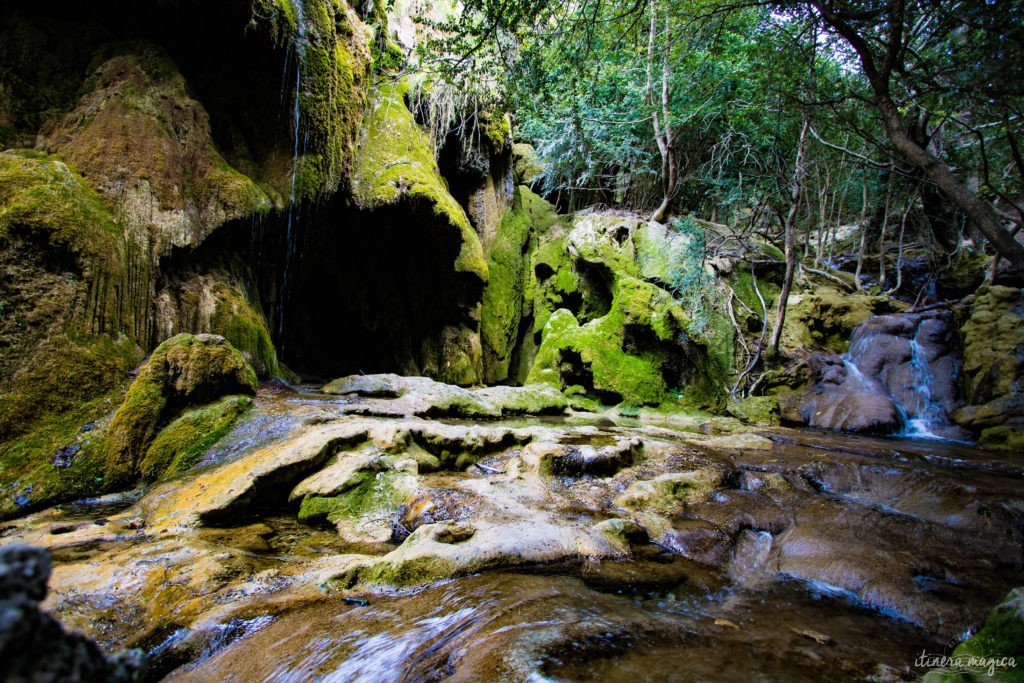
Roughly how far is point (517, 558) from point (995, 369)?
9.86 metres

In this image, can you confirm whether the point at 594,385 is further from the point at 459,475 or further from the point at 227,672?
the point at 227,672

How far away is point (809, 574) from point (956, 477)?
3.37m

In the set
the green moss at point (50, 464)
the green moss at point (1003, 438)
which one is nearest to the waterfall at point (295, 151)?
the green moss at point (50, 464)

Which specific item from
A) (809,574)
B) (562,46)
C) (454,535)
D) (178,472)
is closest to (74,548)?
(178,472)

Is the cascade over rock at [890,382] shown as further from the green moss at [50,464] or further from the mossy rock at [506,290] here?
the green moss at [50,464]

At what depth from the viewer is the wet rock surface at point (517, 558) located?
90.6 inches

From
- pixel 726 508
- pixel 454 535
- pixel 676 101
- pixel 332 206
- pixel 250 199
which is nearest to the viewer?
pixel 454 535

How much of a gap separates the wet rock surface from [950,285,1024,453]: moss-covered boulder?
91.6 inches

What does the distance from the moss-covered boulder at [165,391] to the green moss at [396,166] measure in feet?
16.9

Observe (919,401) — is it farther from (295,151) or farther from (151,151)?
(151,151)

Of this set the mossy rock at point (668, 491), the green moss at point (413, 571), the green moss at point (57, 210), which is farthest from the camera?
the green moss at point (57, 210)

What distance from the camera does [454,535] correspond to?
329 cm

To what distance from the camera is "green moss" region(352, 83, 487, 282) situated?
31.8ft

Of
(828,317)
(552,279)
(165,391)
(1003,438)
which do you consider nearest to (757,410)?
(1003,438)
